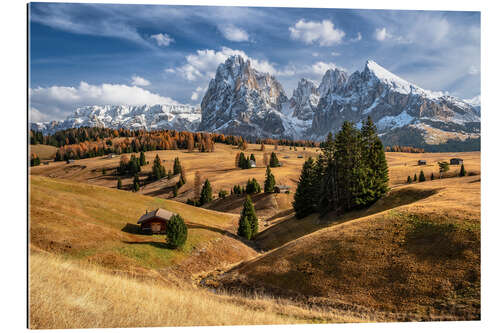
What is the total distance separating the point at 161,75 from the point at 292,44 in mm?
8826

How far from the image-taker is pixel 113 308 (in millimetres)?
9969

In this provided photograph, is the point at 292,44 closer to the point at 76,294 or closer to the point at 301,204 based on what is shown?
the point at 76,294

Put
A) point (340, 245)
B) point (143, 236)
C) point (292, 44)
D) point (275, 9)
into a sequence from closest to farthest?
point (275, 9)
point (292, 44)
point (340, 245)
point (143, 236)

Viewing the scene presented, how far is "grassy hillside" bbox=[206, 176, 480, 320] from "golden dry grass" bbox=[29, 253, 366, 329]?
8.98ft

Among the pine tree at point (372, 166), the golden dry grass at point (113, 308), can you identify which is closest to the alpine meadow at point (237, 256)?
the golden dry grass at point (113, 308)

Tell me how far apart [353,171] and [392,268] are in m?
23.1

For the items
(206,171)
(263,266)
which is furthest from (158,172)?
(263,266)

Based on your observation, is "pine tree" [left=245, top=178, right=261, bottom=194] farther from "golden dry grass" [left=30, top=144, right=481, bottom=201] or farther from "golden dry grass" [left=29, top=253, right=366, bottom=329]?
"golden dry grass" [left=29, top=253, right=366, bottom=329]

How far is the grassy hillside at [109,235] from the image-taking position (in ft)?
72.3

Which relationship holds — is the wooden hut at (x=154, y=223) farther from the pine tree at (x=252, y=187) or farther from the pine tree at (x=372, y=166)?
the pine tree at (x=252, y=187)

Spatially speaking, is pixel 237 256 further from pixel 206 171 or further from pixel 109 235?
pixel 206 171
